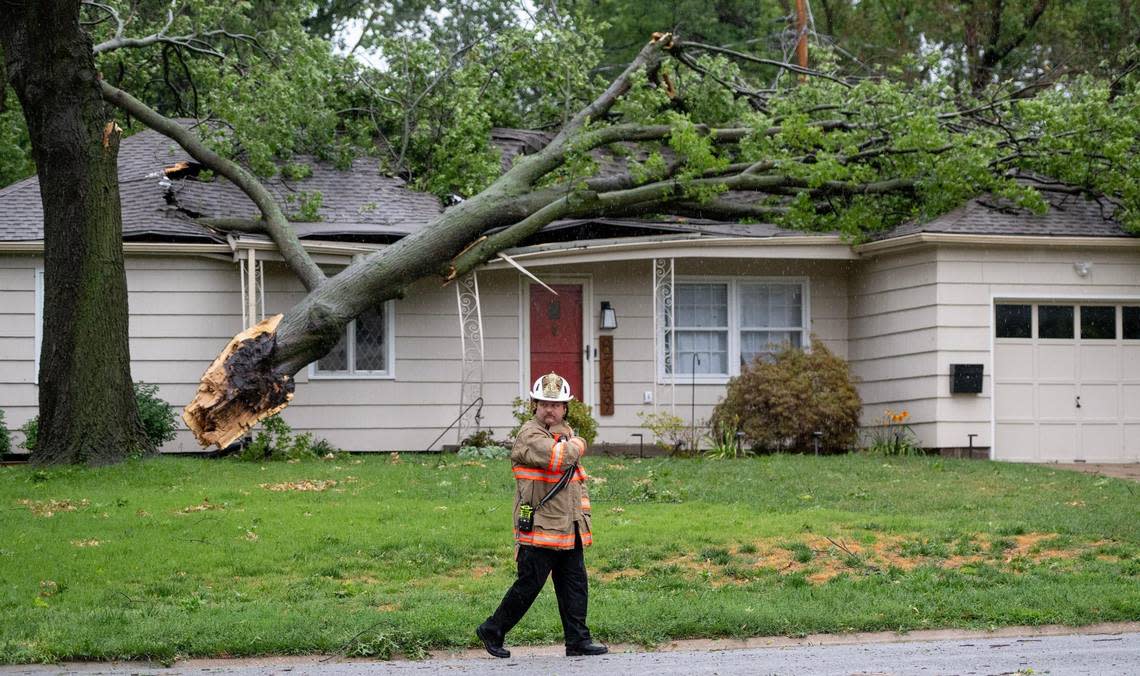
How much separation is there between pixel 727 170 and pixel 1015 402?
453 centimetres

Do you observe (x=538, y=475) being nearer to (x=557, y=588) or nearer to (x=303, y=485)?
(x=557, y=588)

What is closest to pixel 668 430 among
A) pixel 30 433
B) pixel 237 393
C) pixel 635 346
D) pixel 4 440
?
pixel 635 346

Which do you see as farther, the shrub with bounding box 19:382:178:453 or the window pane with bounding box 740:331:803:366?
the window pane with bounding box 740:331:803:366

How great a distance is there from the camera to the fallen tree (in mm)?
15445

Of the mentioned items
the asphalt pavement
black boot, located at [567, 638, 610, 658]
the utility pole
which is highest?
the utility pole

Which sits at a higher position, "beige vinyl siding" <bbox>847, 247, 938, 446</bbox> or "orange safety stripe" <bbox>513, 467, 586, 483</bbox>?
"beige vinyl siding" <bbox>847, 247, 938, 446</bbox>

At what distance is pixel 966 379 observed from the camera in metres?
16.7

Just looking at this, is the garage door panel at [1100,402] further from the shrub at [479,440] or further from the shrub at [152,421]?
the shrub at [152,421]

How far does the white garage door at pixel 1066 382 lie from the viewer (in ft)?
56.3

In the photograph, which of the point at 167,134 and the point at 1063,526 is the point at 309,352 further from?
the point at 1063,526

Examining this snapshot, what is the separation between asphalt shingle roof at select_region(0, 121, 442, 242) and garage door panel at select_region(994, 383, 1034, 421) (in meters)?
7.43

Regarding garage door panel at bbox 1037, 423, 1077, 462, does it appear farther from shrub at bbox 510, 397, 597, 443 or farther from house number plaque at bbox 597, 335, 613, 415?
shrub at bbox 510, 397, 597, 443

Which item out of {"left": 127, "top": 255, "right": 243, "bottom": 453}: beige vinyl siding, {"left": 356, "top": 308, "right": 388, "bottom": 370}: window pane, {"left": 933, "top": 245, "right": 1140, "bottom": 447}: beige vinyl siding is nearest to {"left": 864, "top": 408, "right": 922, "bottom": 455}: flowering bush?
{"left": 933, "top": 245, "right": 1140, "bottom": 447}: beige vinyl siding

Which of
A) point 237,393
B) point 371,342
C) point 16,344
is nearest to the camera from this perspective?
point 237,393
